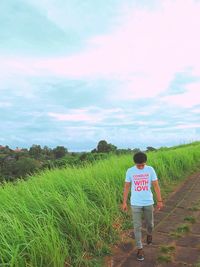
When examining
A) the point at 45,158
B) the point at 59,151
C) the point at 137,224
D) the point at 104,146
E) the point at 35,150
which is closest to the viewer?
the point at 137,224

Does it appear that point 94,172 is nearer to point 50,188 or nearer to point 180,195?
point 50,188

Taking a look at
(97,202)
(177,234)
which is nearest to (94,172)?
(97,202)

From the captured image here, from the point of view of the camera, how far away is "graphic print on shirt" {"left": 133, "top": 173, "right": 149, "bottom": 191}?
5938mm

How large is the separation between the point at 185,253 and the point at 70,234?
1.80 metres

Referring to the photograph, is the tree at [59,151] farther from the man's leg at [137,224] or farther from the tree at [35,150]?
the man's leg at [137,224]

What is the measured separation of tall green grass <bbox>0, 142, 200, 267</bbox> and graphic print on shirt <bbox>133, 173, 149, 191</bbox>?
97 cm

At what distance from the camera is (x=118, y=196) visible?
8.42m

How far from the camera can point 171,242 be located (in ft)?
22.1

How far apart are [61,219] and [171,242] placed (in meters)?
1.98

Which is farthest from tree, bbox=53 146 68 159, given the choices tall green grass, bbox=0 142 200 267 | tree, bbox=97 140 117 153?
tall green grass, bbox=0 142 200 267

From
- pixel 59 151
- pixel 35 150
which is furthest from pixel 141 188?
pixel 35 150

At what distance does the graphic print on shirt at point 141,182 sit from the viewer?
19.5 ft

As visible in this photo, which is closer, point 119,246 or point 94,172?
point 119,246

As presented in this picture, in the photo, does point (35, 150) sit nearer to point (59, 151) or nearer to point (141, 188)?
point (59, 151)
